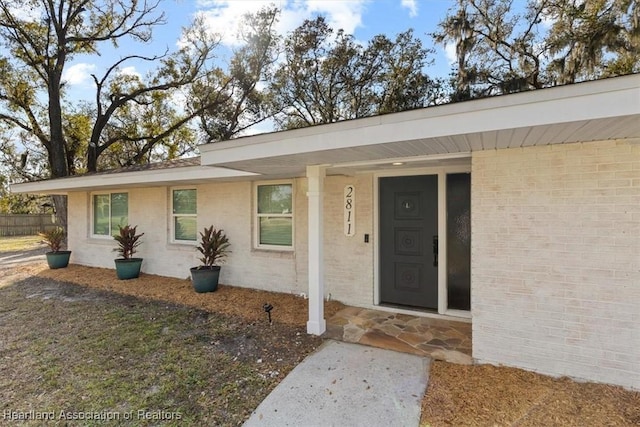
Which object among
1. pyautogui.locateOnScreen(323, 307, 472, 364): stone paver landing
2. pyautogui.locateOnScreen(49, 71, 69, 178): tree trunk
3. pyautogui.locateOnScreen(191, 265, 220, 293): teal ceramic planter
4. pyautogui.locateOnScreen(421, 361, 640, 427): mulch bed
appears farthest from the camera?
pyautogui.locateOnScreen(49, 71, 69, 178): tree trunk

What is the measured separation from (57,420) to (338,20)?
14.7m

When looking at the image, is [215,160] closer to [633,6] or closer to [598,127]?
[598,127]

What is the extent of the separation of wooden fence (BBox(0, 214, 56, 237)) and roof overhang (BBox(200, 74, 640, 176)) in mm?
24752

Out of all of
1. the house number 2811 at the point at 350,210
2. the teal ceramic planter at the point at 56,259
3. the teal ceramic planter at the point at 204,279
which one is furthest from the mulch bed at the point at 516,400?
the teal ceramic planter at the point at 56,259

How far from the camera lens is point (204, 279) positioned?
654 centimetres

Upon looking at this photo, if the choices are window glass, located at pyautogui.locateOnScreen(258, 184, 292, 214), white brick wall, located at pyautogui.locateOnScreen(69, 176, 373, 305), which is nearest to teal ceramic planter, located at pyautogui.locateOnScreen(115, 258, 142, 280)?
white brick wall, located at pyautogui.locateOnScreen(69, 176, 373, 305)

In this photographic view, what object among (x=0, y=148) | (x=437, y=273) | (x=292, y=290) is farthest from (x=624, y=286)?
(x=0, y=148)

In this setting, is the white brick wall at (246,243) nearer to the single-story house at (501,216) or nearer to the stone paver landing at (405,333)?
the single-story house at (501,216)

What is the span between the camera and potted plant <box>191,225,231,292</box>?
6547 mm

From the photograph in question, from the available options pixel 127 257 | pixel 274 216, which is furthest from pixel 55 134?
pixel 274 216

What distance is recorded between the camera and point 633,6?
8352 millimetres

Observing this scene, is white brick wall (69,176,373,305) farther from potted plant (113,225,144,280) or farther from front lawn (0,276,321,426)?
front lawn (0,276,321,426)

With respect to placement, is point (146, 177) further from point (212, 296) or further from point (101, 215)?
point (101, 215)

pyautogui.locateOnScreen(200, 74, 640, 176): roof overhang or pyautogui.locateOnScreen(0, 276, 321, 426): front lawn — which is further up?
pyautogui.locateOnScreen(200, 74, 640, 176): roof overhang
